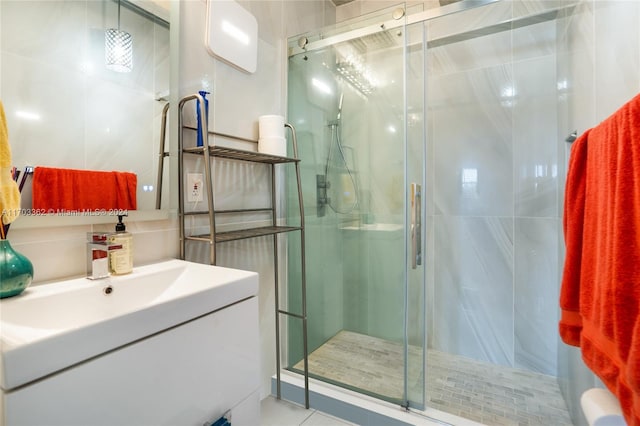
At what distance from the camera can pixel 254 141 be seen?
1569mm

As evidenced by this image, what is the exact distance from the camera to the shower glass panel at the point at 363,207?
1.55 m

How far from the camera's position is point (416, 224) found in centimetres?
148

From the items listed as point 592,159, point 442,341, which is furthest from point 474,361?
point 592,159

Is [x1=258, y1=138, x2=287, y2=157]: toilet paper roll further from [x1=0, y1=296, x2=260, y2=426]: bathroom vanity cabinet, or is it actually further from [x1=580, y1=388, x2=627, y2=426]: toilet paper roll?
[x1=580, y1=388, x2=627, y2=426]: toilet paper roll

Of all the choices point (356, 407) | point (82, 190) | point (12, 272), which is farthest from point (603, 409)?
point (82, 190)

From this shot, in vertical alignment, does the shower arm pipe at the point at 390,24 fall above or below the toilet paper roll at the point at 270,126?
above

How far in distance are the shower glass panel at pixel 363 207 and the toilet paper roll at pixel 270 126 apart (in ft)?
0.97

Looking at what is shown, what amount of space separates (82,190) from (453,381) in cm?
193

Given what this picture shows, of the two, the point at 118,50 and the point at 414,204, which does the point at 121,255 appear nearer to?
the point at 118,50

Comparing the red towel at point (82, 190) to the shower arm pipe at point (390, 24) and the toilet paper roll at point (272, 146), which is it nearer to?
the toilet paper roll at point (272, 146)

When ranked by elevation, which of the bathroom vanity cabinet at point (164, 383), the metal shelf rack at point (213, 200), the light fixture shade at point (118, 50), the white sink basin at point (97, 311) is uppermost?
the light fixture shade at point (118, 50)

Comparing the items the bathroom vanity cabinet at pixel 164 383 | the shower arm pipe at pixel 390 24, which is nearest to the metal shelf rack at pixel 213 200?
the bathroom vanity cabinet at pixel 164 383

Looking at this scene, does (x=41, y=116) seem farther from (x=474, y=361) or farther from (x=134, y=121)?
(x=474, y=361)

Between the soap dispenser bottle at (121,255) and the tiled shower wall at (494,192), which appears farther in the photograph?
the tiled shower wall at (494,192)
